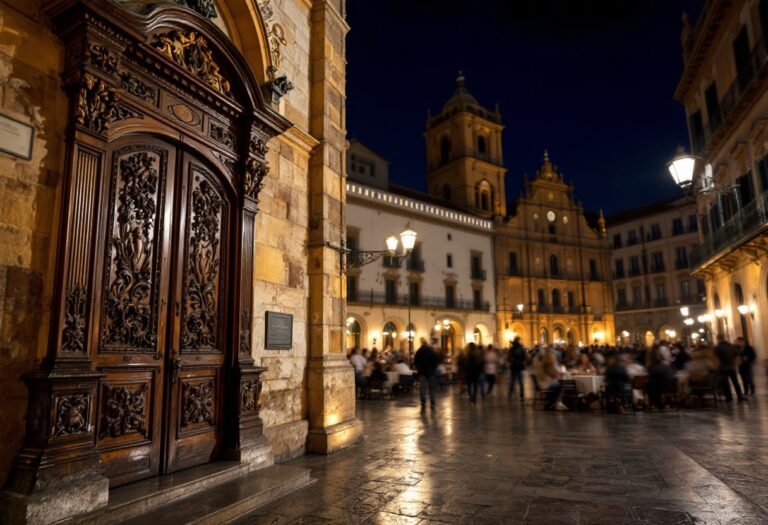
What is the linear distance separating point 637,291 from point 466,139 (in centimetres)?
2201

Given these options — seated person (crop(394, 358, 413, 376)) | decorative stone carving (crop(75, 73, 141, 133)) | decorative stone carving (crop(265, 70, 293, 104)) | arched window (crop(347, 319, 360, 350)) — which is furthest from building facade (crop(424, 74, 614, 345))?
decorative stone carving (crop(75, 73, 141, 133))

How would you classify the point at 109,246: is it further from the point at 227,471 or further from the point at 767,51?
the point at 767,51

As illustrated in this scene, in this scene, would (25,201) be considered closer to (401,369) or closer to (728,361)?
(401,369)

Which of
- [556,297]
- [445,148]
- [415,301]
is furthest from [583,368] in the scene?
[445,148]

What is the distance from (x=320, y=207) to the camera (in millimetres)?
6539

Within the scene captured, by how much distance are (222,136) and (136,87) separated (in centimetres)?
109

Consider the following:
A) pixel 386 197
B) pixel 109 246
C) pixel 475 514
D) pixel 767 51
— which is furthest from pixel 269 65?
pixel 386 197

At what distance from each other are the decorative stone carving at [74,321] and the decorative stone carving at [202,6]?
2987mm

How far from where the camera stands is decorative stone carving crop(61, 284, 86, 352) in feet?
11.3

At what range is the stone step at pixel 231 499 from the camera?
3477mm

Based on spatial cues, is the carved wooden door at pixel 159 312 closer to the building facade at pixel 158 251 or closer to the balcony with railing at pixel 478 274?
the building facade at pixel 158 251

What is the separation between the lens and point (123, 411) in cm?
394

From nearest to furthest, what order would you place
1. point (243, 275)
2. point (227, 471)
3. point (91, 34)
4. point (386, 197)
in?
point (91, 34) → point (227, 471) → point (243, 275) → point (386, 197)

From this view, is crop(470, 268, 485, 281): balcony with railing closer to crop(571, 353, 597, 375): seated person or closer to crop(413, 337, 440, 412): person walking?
crop(571, 353, 597, 375): seated person
